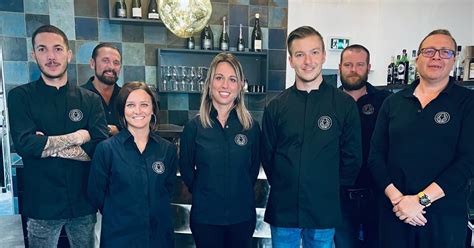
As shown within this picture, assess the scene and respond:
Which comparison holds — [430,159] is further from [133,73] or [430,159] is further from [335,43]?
[133,73]

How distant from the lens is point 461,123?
1479 millimetres

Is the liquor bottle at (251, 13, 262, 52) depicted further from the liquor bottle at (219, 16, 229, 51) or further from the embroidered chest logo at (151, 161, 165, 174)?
the embroidered chest logo at (151, 161, 165, 174)

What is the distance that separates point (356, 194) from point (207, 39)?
2.33m

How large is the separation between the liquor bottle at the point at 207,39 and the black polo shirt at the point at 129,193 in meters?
2.19

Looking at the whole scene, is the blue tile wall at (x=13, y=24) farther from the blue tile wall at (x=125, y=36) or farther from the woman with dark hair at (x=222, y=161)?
the woman with dark hair at (x=222, y=161)

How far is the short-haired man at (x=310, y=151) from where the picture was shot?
59.1 inches

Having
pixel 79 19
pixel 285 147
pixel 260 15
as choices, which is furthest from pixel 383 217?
pixel 79 19

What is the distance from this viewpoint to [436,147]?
1496 mm

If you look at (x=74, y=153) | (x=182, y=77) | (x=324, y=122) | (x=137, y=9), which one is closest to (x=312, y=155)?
(x=324, y=122)

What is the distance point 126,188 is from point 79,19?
2.54m

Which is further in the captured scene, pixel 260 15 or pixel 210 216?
pixel 260 15

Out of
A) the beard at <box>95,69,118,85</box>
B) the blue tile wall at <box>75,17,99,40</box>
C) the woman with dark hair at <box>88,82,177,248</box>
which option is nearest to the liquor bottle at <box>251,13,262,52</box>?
the blue tile wall at <box>75,17,99,40</box>

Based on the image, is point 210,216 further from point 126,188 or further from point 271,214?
point 126,188

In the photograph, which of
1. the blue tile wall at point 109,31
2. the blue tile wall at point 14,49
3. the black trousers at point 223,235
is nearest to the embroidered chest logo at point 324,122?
the black trousers at point 223,235
